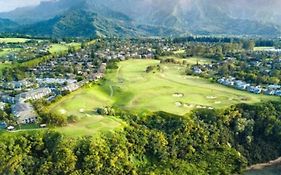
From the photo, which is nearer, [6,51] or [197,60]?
[197,60]

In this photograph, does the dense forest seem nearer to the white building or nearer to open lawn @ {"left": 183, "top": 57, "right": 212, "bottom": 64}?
the white building

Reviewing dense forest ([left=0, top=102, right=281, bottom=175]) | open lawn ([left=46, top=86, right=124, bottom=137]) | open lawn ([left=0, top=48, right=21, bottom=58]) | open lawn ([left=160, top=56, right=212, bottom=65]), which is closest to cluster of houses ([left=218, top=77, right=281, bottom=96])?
dense forest ([left=0, top=102, right=281, bottom=175])

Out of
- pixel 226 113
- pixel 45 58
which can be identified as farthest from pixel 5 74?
pixel 226 113

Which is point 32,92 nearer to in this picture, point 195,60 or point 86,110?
point 86,110

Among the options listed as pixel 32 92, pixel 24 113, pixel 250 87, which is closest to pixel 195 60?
pixel 250 87

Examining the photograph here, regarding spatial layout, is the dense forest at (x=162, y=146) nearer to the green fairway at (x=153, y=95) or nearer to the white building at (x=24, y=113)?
the green fairway at (x=153, y=95)

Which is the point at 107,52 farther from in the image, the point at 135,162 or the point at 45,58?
the point at 135,162
